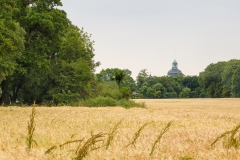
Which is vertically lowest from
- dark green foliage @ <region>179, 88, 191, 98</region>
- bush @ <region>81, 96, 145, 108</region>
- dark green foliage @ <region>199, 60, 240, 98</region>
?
bush @ <region>81, 96, 145, 108</region>

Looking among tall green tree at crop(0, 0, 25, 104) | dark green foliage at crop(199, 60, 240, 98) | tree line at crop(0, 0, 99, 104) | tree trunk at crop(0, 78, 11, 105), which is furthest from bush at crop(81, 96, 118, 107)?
dark green foliage at crop(199, 60, 240, 98)

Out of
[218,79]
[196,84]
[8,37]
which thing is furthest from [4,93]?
[196,84]

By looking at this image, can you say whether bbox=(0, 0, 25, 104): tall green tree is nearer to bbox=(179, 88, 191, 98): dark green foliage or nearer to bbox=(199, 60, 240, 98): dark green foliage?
bbox=(199, 60, 240, 98): dark green foliage

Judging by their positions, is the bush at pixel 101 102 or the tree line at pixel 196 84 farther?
the tree line at pixel 196 84

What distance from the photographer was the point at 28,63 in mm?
44875

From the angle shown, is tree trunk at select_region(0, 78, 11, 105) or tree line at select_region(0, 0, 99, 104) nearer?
tree line at select_region(0, 0, 99, 104)

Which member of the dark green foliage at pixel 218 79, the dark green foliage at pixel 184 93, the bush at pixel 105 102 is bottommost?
the bush at pixel 105 102

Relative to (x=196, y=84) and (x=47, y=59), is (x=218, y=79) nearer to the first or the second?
(x=196, y=84)

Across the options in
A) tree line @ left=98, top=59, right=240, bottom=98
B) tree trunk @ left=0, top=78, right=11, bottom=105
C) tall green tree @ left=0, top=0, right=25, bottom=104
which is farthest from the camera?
tree line @ left=98, top=59, right=240, bottom=98

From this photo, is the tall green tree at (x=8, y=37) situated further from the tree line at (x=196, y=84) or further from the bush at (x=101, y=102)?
the tree line at (x=196, y=84)

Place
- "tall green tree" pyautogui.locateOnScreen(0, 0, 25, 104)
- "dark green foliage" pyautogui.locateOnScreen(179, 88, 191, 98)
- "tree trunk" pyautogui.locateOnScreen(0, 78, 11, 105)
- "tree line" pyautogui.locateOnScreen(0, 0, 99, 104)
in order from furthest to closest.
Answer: "dark green foliage" pyautogui.locateOnScreen(179, 88, 191, 98), "tree trunk" pyautogui.locateOnScreen(0, 78, 11, 105), "tree line" pyautogui.locateOnScreen(0, 0, 99, 104), "tall green tree" pyautogui.locateOnScreen(0, 0, 25, 104)

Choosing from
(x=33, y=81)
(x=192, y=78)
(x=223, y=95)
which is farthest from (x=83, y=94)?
(x=192, y=78)

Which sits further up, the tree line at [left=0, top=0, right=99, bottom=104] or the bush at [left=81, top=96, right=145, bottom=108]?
the tree line at [left=0, top=0, right=99, bottom=104]

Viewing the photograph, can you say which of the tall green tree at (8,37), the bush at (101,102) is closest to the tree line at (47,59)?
the tall green tree at (8,37)
